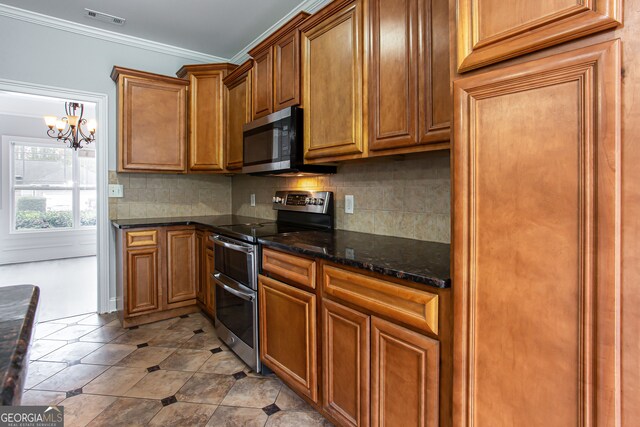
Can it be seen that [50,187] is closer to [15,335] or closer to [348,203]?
[348,203]

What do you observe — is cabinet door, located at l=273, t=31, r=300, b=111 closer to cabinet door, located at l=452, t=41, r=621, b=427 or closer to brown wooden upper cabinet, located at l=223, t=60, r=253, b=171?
brown wooden upper cabinet, located at l=223, t=60, r=253, b=171

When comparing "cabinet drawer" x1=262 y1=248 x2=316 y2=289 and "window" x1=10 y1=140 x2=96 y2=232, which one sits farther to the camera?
"window" x1=10 y1=140 x2=96 y2=232

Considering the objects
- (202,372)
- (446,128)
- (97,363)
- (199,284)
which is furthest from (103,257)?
(446,128)

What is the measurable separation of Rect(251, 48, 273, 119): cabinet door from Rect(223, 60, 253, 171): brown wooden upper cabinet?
0.13 m

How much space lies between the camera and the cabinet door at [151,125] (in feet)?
10.1

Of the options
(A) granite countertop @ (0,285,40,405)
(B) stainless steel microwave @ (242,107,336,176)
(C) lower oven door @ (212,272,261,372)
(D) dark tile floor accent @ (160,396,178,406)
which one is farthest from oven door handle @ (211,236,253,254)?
(A) granite countertop @ (0,285,40,405)

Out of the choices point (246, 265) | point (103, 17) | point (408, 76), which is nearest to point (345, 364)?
point (246, 265)

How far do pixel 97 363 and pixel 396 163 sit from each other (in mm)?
2361

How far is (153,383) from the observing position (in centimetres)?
207

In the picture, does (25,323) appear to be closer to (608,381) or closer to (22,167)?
(608,381)

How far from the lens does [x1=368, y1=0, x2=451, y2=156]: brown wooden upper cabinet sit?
139 centimetres

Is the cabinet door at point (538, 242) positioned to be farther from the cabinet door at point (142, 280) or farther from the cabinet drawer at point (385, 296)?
the cabinet door at point (142, 280)

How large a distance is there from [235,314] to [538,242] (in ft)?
6.36

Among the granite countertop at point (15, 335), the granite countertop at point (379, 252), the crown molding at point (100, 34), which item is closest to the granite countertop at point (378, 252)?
the granite countertop at point (379, 252)
